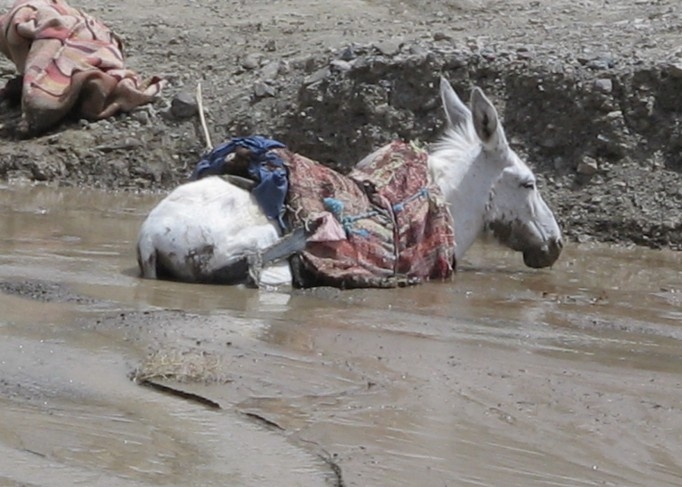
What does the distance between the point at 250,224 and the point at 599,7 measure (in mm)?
8679

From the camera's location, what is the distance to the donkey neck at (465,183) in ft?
30.2

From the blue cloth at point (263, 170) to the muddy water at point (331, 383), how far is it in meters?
0.54

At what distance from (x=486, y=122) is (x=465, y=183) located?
0.39 m

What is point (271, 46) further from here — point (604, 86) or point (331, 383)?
point (331, 383)

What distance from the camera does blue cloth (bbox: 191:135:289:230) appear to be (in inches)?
319

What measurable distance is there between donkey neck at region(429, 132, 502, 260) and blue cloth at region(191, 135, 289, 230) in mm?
1265

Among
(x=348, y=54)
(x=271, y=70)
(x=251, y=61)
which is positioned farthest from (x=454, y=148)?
(x=251, y=61)

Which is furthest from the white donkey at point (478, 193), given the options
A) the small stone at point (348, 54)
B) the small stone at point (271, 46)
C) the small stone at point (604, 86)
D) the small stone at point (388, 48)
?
the small stone at point (271, 46)

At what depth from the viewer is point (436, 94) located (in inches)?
480

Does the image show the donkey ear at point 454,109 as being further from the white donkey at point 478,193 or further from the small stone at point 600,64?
the small stone at point 600,64

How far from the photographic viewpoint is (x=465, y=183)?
924 centimetres

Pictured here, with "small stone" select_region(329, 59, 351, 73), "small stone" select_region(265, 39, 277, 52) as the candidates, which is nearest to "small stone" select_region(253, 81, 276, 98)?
"small stone" select_region(329, 59, 351, 73)

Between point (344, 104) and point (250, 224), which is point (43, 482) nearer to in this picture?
point (250, 224)

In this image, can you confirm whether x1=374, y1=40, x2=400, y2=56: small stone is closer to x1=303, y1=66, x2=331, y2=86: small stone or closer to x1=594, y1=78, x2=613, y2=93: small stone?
x1=303, y1=66, x2=331, y2=86: small stone
